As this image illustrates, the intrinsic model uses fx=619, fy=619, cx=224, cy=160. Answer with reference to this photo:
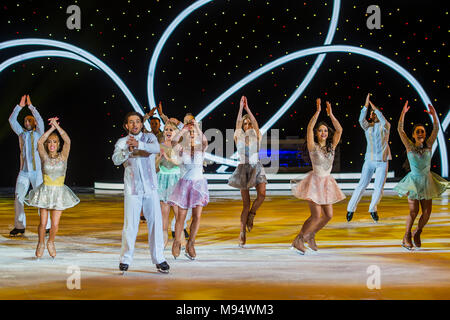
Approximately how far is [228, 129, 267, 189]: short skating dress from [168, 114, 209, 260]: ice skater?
38.3 inches

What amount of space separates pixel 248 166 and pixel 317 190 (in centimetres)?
105

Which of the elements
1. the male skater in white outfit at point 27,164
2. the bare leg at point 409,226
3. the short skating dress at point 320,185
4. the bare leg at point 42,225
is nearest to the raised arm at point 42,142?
the bare leg at point 42,225

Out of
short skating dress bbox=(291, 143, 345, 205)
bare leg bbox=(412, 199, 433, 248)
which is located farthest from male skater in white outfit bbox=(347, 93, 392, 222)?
short skating dress bbox=(291, 143, 345, 205)

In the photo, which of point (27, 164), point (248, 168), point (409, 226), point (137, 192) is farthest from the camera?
point (27, 164)

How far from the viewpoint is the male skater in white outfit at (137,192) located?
5.52 m

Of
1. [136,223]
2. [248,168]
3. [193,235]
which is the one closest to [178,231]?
[193,235]

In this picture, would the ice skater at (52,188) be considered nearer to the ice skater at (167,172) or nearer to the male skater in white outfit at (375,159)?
the ice skater at (167,172)

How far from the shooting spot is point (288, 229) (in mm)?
8633

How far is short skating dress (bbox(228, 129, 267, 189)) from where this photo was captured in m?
7.33

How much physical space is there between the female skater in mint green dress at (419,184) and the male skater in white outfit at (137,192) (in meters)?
2.95

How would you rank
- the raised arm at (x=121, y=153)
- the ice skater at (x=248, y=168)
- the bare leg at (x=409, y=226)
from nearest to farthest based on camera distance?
the raised arm at (x=121, y=153) < the bare leg at (x=409, y=226) < the ice skater at (x=248, y=168)

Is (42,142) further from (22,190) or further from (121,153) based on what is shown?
(22,190)

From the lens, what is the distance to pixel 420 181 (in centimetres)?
700
